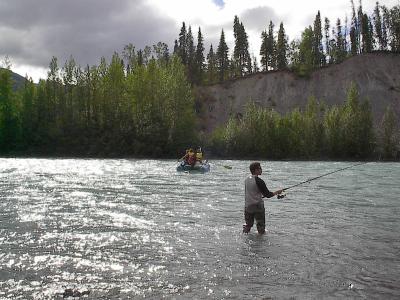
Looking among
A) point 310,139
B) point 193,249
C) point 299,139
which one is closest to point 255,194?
point 193,249

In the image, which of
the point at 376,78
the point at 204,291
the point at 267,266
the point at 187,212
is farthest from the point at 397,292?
the point at 376,78

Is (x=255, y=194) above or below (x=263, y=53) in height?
below

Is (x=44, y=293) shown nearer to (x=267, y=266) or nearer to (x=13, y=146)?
(x=267, y=266)

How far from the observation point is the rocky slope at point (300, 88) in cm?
11381

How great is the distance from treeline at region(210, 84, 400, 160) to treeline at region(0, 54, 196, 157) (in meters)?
8.88

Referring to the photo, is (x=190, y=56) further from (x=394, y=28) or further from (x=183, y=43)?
(x=394, y=28)

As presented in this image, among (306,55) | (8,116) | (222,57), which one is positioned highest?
(222,57)

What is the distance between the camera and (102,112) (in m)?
89.1

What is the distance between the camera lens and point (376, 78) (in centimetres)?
11488

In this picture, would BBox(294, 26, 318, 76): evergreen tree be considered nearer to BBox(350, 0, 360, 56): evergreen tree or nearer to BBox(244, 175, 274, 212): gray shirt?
BBox(350, 0, 360, 56): evergreen tree

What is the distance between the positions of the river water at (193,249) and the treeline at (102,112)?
5988cm

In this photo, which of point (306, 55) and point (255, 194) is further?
point (306, 55)

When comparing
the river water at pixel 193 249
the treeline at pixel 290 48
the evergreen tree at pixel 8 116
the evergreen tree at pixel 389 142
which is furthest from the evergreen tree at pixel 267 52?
the river water at pixel 193 249

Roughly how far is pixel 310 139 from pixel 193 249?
247 feet
